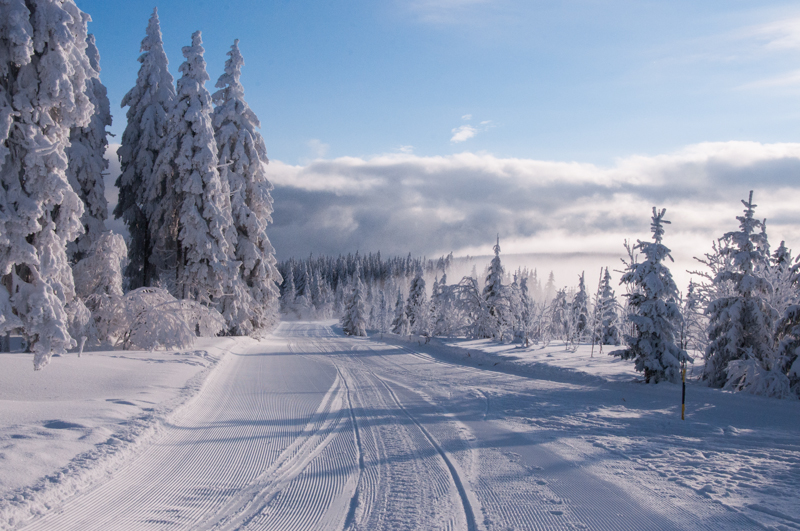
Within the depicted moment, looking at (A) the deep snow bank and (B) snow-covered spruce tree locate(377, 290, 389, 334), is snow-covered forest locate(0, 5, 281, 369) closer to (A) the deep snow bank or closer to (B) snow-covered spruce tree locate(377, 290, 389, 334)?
(A) the deep snow bank

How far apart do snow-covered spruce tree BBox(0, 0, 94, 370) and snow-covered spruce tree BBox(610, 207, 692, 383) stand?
15.7 metres

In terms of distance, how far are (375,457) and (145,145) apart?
78.3 feet

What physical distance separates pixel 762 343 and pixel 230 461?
1782 centimetres

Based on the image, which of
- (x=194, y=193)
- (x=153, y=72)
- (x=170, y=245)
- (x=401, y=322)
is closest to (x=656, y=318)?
(x=194, y=193)

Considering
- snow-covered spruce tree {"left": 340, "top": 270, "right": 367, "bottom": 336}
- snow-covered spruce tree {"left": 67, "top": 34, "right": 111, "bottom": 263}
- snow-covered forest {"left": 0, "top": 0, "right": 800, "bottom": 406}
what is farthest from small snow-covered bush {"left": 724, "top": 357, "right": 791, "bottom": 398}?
snow-covered spruce tree {"left": 340, "top": 270, "right": 367, "bottom": 336}

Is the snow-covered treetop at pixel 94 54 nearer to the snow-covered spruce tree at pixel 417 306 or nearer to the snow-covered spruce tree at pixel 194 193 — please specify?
the snow-covered spruce tree at pixel 194 193

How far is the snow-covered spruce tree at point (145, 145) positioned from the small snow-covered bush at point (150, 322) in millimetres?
8193

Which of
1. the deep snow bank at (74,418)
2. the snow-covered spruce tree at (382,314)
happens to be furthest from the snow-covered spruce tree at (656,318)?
the snow-covered spruce tree at (382,314)

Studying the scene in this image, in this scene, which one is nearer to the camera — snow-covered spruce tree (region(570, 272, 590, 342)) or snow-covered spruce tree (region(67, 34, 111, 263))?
snow-covered spruce tree (region(67, 34, 111, 263))

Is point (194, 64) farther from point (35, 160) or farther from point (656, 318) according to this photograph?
point (656, 318)

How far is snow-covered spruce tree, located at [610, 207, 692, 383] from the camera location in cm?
1534

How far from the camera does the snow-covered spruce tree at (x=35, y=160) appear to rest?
30.5 feet

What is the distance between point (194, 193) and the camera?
23.2 metres

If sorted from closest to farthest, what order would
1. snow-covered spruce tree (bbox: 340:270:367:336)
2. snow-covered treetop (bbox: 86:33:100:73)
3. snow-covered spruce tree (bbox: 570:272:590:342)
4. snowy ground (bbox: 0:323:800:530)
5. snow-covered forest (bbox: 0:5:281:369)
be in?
1. snowy ground (bbox: 0:323:800:530)
2. snow-covered forest (bbox: 0:5:281:369)
3. snow-covered treetop (bbox: 86:33:100:73)
4. snow-covered spruce tree (bbox: 570:272:590:342)
5. snow-covered spruce tree (bbox: 340:270:367:336)
